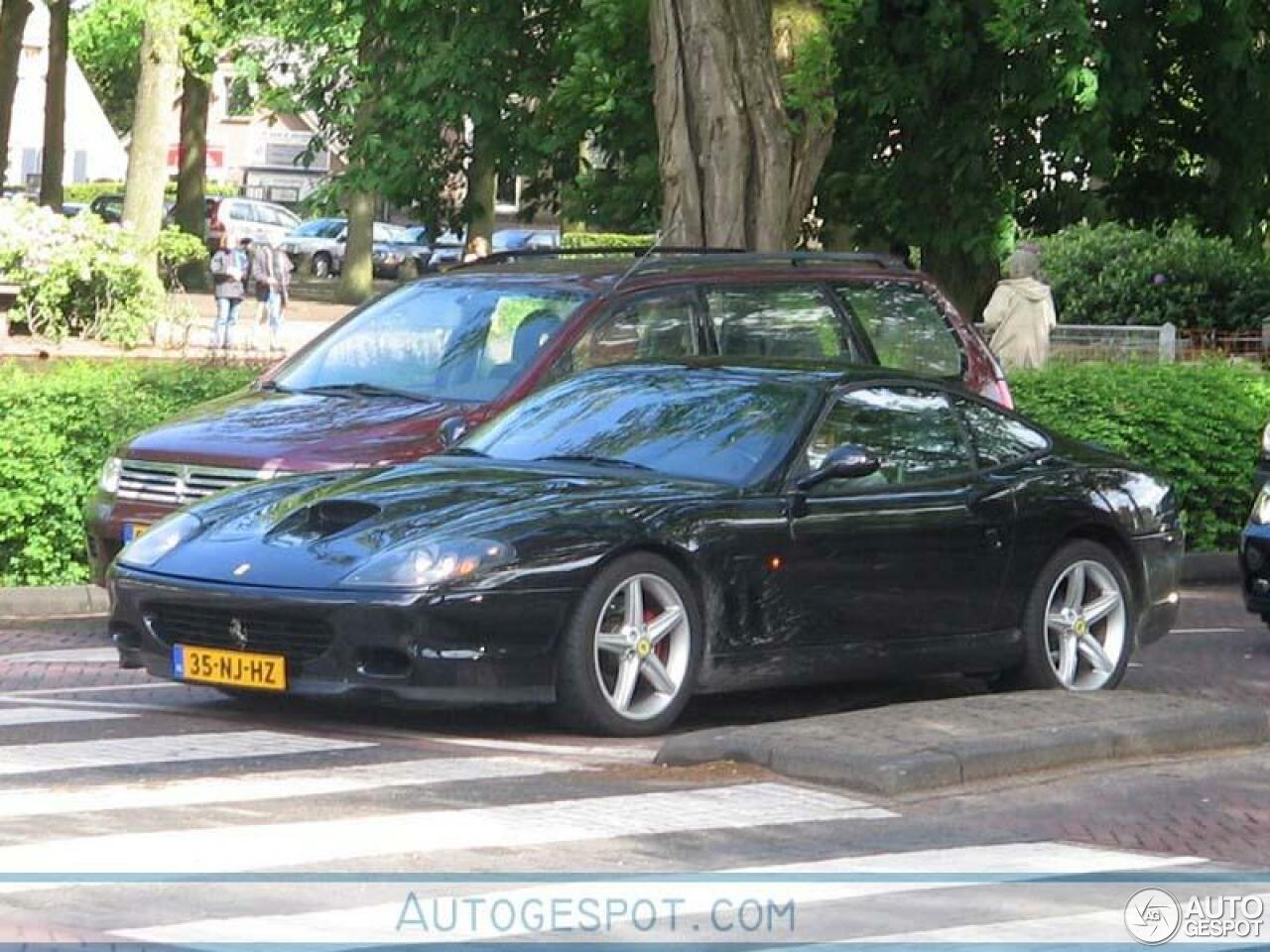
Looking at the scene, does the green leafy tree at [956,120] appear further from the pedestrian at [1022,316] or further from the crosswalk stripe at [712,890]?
the crosswalk stripe at [712,890]

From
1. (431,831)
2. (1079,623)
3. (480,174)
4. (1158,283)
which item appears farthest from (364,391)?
(1158,283)

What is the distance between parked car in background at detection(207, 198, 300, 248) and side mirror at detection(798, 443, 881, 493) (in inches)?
1884

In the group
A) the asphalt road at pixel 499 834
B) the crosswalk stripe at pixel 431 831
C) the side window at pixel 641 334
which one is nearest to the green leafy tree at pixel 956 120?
the side window at pixel 641 334

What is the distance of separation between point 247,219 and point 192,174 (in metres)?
13.9

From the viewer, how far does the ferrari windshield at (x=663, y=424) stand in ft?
34.8

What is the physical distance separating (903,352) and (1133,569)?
8.36 ft

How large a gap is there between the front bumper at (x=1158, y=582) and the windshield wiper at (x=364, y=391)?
344cm

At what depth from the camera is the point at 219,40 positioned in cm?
4350

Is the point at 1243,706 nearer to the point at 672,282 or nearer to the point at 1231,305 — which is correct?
the point at 672,282

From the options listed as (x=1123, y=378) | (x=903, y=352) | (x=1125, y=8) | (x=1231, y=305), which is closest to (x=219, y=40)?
(x=1231, y=305)

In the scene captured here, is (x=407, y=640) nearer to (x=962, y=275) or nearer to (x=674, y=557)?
(x=674, y=557)

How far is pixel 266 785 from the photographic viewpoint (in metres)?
8.51

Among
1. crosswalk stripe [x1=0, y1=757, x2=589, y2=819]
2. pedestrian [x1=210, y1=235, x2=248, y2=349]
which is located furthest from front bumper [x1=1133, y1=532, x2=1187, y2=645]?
pedestrian [x1=210, y1=235, x2=248, y2=349]

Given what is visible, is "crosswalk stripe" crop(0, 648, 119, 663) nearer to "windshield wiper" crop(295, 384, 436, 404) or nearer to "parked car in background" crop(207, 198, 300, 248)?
"windshield wiper" crop(295, 384, 436, 404)
